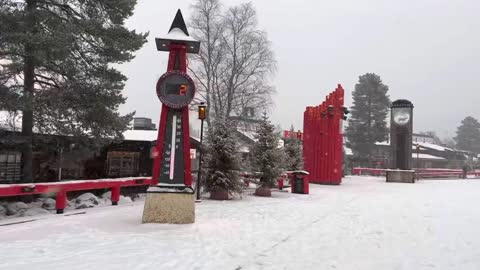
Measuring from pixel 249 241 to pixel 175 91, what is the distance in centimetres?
411

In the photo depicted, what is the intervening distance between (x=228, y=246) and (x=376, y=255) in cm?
243

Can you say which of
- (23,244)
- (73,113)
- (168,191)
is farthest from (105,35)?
(23,244)

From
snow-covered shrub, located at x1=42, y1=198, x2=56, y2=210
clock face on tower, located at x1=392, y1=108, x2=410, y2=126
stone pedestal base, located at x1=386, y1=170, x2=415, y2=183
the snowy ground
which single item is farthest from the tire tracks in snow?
clock face on tower, located at x1=392, y1=108, x2=410, y2=126

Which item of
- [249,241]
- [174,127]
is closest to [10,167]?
[174,127]

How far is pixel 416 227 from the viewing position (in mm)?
10578

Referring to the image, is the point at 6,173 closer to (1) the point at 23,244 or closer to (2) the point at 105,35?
(2) the point at 105,35

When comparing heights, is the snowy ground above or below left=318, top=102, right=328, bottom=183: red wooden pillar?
below

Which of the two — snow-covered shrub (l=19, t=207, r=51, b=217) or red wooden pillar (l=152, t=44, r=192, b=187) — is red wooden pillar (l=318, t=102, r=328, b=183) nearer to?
snow-covered shrub (l=19, t=207, r=51, b=217)

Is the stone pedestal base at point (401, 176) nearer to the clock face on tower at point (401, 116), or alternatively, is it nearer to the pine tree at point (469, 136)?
the clock face on tower at point (401, 116)

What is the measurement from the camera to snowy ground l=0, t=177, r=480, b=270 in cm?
674

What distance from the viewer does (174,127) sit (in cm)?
1068

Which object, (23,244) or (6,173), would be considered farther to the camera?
(6,173)

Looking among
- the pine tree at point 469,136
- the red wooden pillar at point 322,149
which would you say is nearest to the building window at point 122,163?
the red wooden pillar at point 322,149

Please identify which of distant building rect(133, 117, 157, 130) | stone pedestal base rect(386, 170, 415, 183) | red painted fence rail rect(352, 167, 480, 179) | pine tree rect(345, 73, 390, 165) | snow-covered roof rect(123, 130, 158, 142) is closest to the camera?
snow-covered roof rect(123, 130, 158, 142)
